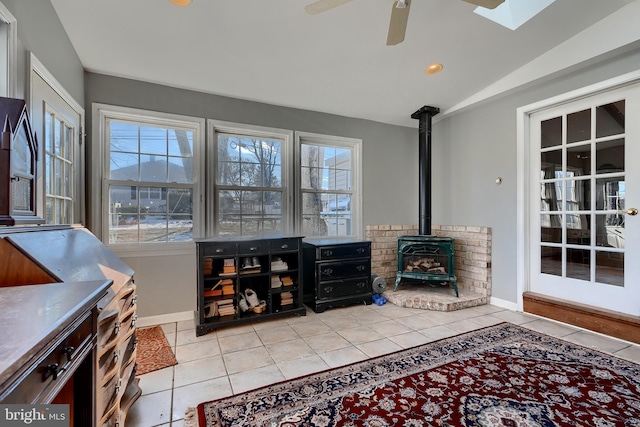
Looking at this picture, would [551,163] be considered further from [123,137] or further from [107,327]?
[123,137]

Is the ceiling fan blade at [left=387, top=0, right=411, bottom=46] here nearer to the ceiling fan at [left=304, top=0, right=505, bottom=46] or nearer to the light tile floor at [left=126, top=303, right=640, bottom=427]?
the ceiling fan at [left=304, top=0, right=505, bottom=46]

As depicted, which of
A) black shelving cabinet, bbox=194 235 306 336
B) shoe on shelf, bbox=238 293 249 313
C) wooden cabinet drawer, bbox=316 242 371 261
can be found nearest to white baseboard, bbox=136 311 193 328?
black shelving cabinet, bbox=194 235 306 336

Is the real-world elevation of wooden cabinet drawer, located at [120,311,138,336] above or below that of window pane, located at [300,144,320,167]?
below

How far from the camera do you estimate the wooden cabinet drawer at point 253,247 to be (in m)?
2.94

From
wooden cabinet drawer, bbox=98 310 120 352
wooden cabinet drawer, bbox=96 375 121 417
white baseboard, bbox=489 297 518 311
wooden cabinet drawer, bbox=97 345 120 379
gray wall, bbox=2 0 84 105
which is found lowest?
white baseboard, bbox=489 297 518 311

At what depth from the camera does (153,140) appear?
3082 mm

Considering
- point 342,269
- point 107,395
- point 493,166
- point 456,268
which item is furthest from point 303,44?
point 456,268

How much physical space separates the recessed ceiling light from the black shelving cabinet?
2.42 m

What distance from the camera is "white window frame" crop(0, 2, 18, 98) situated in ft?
5.06

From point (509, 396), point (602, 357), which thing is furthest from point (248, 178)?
point (602, 357)

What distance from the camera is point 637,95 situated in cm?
255

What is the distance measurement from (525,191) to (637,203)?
91 cm

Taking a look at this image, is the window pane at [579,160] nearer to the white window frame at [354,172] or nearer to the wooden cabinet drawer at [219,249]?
the white window frame at [354,172]

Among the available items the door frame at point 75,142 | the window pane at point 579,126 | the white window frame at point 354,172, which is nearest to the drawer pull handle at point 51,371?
the door frame at point 75,142
